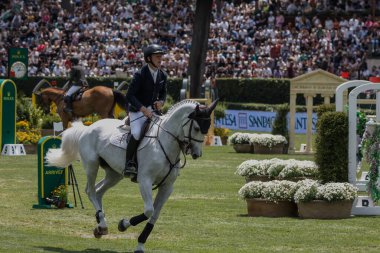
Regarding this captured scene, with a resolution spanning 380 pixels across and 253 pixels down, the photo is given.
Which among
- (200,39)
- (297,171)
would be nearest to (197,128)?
(297,171)

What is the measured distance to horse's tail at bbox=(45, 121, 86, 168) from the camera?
16156 millimetres

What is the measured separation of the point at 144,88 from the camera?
15031mm

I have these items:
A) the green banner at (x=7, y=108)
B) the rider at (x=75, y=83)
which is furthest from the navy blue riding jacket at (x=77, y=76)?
the green banner at (x=7, y=108)

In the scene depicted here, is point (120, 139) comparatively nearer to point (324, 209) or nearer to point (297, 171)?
point (324, 209)

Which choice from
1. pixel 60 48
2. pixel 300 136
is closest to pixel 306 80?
pixel 300 136

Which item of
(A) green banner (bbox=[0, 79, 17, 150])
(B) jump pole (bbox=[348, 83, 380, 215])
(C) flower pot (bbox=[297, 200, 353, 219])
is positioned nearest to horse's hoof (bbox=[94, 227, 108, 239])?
(C) flower pot (bbox=[297, 200, 353, 219])

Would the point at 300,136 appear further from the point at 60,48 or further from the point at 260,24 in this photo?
the point at 60,48

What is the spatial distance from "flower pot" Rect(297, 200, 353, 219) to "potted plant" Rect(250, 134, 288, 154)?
1561 cm

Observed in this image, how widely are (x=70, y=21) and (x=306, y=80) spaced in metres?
29.3

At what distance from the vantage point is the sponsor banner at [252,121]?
43594mm

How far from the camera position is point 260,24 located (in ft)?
180

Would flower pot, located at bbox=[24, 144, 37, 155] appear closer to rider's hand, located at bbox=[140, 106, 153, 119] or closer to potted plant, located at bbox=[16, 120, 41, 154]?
potted plant, located at bbox=[16, 120, 41, 154]

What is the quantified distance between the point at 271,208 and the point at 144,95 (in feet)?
12.7

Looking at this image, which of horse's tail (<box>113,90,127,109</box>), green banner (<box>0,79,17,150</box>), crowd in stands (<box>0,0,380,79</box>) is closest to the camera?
green banner (<box>0,79,17,150</box>)
